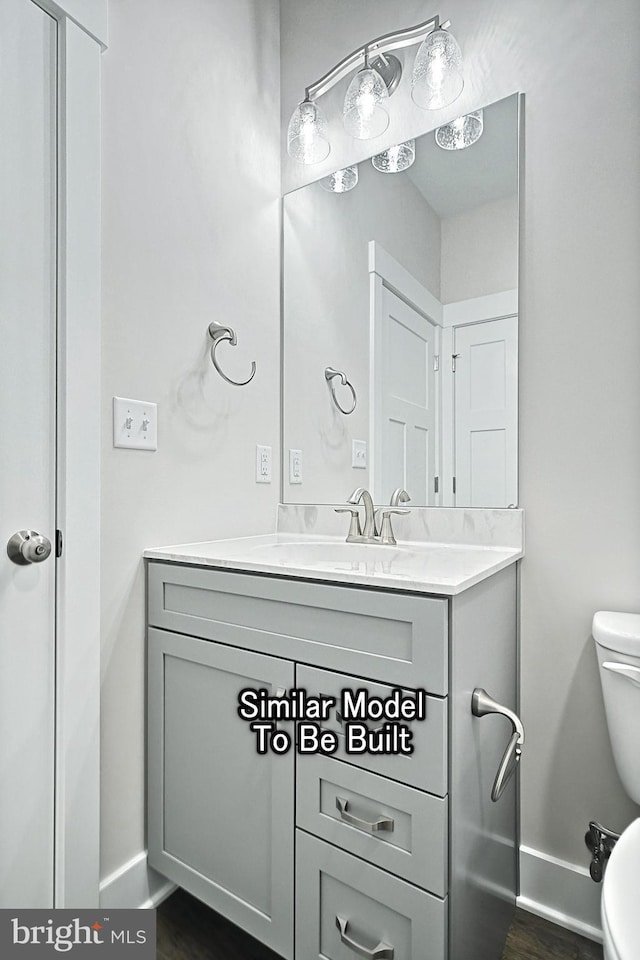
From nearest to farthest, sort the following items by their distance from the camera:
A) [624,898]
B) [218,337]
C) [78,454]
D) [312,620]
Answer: [624,898] → [312,620] → [78,454] → [218,337]

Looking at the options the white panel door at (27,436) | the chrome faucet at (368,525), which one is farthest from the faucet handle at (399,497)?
the white panel door at (27,436)

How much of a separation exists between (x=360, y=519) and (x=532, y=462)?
53 centimetres

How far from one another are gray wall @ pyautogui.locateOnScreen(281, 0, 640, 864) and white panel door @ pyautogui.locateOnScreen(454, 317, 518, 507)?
33mm

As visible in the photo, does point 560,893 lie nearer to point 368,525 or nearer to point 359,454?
point 368,525

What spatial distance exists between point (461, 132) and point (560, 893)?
75.1 inches

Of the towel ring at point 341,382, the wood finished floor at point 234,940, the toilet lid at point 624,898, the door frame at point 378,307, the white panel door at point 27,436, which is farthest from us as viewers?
the towel ring at point 341,382

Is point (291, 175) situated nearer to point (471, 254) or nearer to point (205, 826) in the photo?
point (471, 254)

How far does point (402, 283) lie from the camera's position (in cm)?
161

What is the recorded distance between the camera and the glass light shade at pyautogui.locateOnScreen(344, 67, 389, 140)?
59.6 inches

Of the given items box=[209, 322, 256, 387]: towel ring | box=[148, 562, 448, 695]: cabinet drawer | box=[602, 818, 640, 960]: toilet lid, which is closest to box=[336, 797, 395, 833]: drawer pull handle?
box=[148, 562, 448, 695]: cabinet drawer

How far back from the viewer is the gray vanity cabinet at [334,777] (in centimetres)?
90

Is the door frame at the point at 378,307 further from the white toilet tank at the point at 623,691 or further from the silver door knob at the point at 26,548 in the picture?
the silver door knob at the point at 26,548

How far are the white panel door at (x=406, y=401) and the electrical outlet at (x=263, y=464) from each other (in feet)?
1.15

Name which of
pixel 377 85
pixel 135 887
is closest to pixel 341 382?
pixel 377 85
